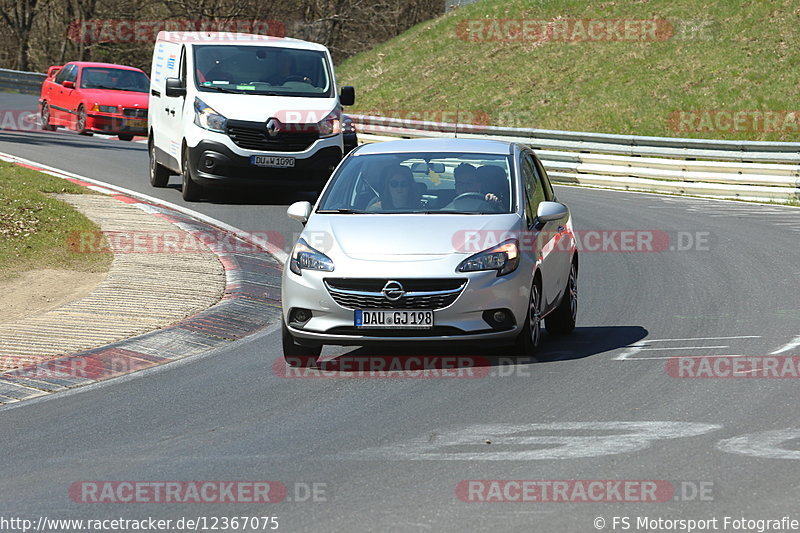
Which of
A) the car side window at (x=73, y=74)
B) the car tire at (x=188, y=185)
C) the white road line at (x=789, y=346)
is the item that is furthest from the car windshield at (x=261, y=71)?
the car side window at (x=73, y=74)

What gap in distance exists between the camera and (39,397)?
8477mm

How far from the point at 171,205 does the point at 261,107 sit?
191cm

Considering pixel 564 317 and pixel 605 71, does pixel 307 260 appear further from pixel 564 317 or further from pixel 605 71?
pixel 605 71

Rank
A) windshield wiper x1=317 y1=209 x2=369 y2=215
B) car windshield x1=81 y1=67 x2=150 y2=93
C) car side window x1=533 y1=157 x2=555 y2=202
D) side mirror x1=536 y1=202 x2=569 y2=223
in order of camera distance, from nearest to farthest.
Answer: side mirror x1=536 y1=202 x2=569 y2=223
windshield wiper x1=317 y1=209 x2=369 y2=215
car side window x1=533 y1=157 x2=555 y2=202
car windshield x1=81 y1=67 x2=150 y2=93

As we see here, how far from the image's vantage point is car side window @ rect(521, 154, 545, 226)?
9875 millimetres

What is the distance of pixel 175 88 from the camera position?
1805cm

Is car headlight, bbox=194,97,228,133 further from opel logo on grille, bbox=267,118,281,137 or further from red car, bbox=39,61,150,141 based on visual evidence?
red car, bbox=39,61,150,141

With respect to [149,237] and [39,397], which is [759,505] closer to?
[39,397]

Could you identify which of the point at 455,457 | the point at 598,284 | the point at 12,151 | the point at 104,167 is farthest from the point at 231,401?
the point at 12,151

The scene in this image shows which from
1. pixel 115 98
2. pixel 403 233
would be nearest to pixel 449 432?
pixel 403 233

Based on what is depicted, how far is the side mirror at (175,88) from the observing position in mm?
18000

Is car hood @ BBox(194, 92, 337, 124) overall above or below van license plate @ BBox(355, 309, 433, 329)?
above

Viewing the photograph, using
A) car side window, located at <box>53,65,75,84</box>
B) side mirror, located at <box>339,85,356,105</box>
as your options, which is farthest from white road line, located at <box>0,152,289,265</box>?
car side window, located at <box>53,65,75,84</box>

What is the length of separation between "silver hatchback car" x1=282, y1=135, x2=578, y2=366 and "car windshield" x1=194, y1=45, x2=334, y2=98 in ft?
26.8
